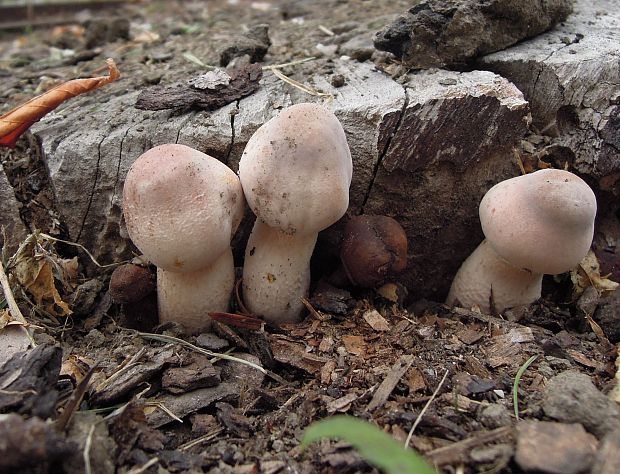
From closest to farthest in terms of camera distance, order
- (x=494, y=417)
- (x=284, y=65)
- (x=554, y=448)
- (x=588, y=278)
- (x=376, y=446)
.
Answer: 1. (x=376, y=446)
2. (x=554, y=448)
3. (x=494, y=417)
4. (x=588, y=278)
5. (x=284, y=65)

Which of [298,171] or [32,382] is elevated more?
[298,171]

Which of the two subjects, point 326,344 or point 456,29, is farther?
point 456,29

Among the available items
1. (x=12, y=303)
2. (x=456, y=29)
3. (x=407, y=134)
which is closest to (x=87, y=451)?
(x=12, y=303)

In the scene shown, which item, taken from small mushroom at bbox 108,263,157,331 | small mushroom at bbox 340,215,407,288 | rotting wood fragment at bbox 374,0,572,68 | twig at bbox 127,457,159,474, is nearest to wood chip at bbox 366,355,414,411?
small mushroom at bbox 340,215,407,288

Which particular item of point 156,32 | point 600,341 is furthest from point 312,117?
point 156,32

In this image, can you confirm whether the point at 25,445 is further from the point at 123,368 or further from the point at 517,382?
the point at 517,382
